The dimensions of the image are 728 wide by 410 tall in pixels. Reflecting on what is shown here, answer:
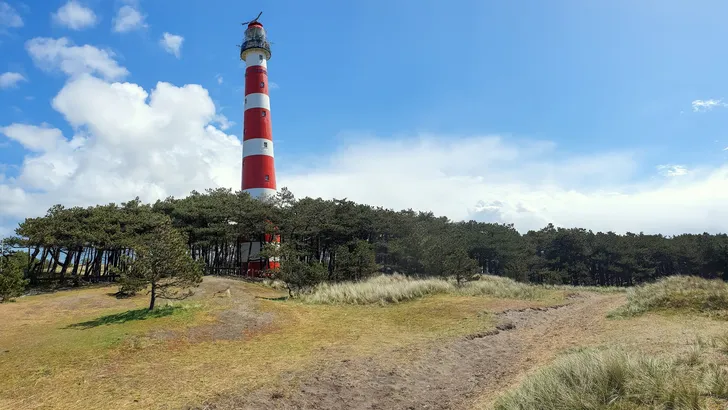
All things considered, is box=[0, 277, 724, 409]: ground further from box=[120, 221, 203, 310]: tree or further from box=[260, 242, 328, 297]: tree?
box=[260, 242, 328, 297]: tree

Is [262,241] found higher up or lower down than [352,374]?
higher up

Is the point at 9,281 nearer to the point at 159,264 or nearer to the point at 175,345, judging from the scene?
the point at 159,264

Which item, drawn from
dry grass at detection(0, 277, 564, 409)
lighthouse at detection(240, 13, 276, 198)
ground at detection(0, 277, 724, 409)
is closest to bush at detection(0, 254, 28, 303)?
dry grass at detection(0, 277, 564, 409)

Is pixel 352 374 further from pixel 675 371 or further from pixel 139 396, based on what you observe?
pixel 675 371

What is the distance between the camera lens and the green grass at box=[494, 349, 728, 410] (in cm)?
521

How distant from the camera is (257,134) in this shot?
38.3 m

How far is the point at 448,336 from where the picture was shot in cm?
1399

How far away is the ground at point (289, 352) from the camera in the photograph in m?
8.42

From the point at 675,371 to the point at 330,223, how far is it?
37880mm

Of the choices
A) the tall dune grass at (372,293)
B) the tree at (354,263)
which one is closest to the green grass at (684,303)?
the tall dune grass at (372,293)

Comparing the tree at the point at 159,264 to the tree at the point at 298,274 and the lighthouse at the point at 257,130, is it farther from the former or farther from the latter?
the lighthouse at the point at 257,130

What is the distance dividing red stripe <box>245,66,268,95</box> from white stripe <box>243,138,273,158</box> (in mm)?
5561

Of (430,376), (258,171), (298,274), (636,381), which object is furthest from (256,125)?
(636,381)

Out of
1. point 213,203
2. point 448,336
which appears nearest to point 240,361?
point 448,336
